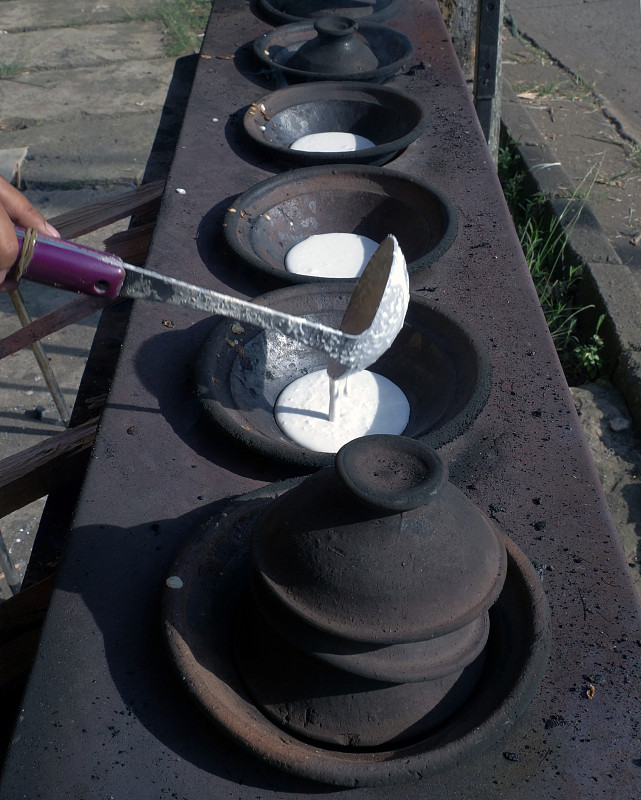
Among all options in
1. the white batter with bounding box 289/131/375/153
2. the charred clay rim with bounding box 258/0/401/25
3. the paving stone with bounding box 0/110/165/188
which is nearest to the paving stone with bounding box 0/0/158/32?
the paving stone with bounding box 0/110/165/188

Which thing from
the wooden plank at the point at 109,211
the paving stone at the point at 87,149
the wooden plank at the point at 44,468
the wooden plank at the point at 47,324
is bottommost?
the paving stone at the point at 87,149

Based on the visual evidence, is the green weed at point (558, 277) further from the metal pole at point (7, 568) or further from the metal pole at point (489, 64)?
A: the metal pole at point (7, 568)

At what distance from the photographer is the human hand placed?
1.29 metres

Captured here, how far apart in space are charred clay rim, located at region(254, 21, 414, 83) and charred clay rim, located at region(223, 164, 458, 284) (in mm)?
752

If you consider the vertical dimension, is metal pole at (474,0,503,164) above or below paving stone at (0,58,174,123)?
above

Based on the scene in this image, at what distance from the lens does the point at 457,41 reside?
13.0 feet

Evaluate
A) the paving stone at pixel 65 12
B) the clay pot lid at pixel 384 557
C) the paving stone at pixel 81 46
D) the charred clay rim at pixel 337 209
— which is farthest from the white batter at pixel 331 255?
the paving stone at pixel 65 12

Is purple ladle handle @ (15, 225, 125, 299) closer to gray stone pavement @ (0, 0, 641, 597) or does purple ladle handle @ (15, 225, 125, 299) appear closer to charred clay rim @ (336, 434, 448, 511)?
charred clay rim @ (336, 434, 448, 511)

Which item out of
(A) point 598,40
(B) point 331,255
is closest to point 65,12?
(A) point 598,40

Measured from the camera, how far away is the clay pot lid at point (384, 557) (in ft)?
3.30

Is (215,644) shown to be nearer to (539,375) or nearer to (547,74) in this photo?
(539,375)

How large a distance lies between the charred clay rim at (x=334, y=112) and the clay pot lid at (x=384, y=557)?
1868 millimetres

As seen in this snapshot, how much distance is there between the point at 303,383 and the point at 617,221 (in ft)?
9.04

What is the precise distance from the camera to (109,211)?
288 cm
